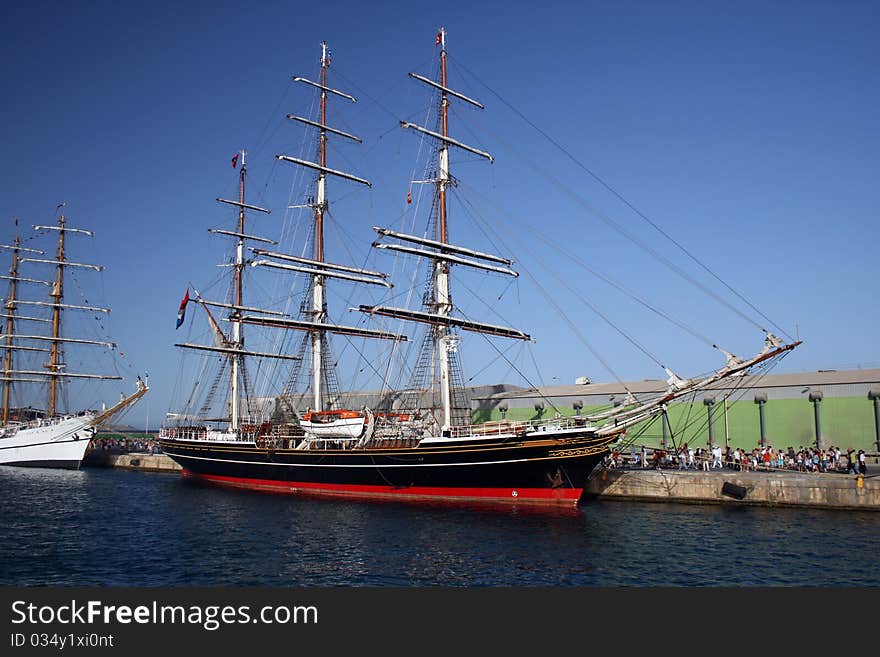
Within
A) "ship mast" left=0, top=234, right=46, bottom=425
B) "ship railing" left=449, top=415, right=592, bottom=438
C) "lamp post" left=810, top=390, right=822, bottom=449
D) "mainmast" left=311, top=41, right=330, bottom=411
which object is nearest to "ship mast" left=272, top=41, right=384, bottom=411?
"mainmast" left=311, top=41, right=330, bottom=411

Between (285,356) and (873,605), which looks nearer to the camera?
(873,605)

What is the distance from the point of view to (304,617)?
12.1 metres

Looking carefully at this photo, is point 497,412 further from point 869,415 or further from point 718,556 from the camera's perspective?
point 718,556

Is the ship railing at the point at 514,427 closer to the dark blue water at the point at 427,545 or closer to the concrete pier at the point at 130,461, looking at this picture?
the dark blue water at the point at 427,545

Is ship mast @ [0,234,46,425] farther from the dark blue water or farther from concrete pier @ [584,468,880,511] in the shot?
concrete pier @ [584,468,880,511]

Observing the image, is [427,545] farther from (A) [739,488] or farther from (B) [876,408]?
(B) [876,408]

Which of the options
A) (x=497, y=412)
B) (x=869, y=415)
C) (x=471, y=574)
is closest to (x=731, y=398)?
(x=869, y=415)

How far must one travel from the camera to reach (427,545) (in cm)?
2192

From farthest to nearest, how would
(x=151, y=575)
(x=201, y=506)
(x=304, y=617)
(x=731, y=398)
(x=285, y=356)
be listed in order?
(x=285, y=356)
(x=731, y=398)
(x=201, y=506)
(x=151, y=575)
(x=304, y=617)

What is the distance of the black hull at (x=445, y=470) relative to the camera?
29.6m

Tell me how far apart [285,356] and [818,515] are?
37463 mm

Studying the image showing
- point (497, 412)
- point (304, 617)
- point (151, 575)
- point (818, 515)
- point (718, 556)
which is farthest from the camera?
point (497, 412)

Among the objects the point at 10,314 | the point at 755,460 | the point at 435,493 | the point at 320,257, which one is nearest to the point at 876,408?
the point at 755,460

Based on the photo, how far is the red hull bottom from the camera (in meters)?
30.0
